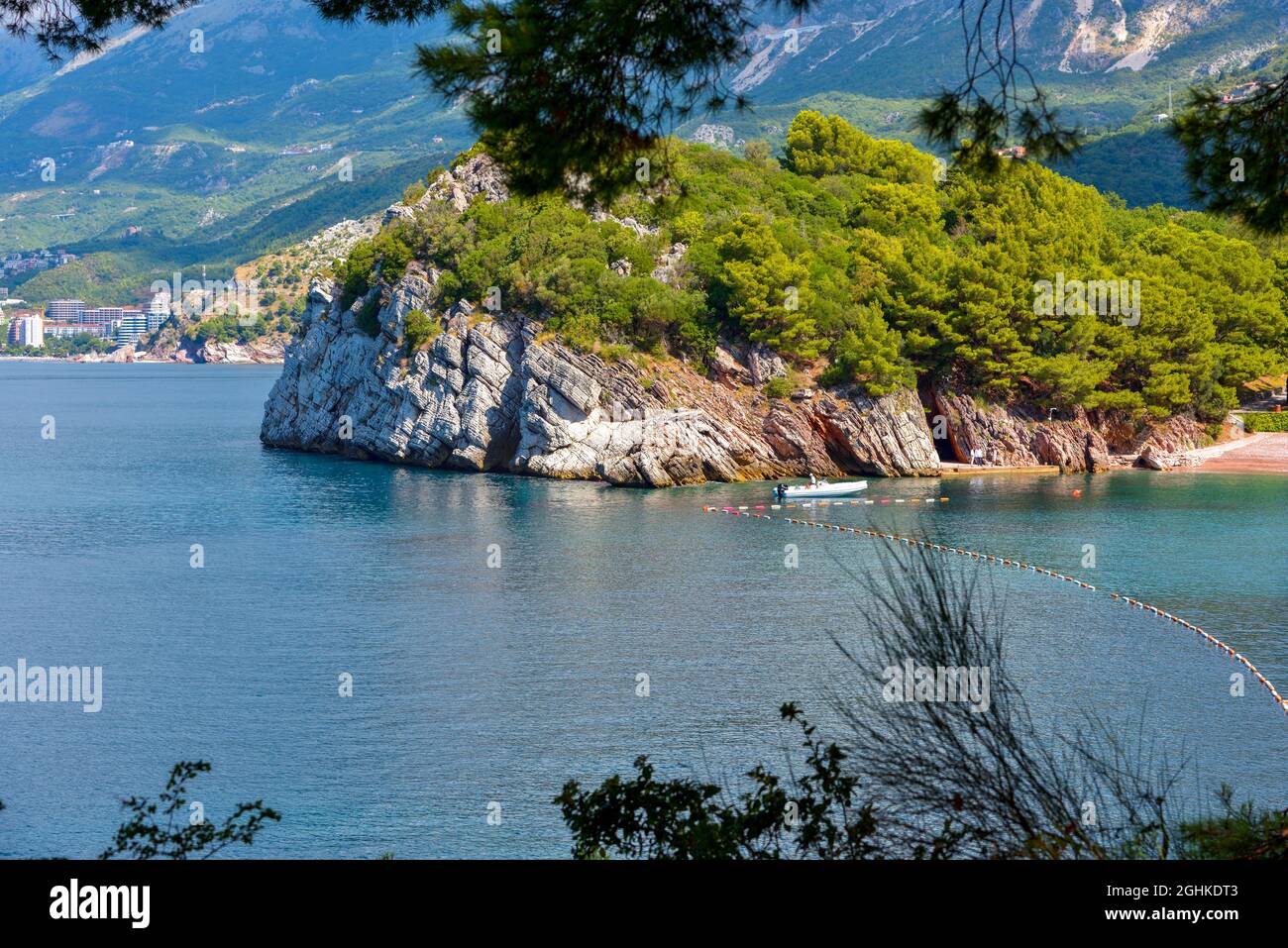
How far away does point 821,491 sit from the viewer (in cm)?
4788

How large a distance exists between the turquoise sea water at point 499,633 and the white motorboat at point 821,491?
100 cm

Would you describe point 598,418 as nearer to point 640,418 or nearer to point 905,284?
point 640,418

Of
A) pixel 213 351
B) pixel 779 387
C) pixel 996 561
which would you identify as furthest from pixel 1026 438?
pixel 213 351

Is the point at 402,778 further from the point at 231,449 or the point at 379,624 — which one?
the point at 231,449

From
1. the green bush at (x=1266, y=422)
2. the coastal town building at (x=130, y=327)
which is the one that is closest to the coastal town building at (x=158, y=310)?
the coastal town building at (x=130, y=327)

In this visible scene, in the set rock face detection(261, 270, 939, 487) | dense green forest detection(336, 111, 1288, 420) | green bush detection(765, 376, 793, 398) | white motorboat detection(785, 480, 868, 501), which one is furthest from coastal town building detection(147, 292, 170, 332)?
white motorboat detection(785, 480, 868, 501)

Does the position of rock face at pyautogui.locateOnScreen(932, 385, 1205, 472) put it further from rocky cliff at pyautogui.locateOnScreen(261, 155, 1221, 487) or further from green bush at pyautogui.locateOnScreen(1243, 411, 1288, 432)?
green bush at pyautogui.locateOnScreen(1243, 411, 1288, 432)

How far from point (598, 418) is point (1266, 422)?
3013 centimetres

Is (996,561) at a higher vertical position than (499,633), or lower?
higher

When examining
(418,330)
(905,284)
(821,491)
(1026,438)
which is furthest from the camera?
(905,284)

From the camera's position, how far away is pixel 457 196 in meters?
63.2

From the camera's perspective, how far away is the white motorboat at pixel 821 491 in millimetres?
47625
